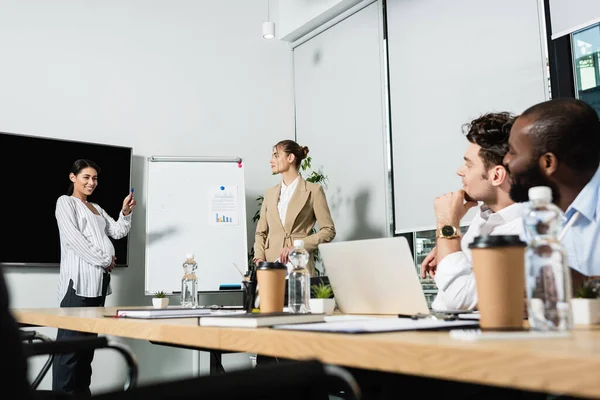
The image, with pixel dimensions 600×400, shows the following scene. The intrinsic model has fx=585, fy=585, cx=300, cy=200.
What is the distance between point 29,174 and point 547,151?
366 centimetres

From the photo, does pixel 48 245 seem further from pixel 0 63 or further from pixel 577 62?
pixel 577 62

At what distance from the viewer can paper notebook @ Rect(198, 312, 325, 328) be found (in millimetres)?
1095

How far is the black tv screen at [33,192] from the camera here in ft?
13.2

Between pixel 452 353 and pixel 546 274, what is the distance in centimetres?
27

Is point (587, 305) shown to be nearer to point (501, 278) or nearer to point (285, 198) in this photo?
point (501, 278)

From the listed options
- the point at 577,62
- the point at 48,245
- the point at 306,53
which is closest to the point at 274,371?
the point at 577,62

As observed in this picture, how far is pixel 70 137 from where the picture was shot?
14.6ft

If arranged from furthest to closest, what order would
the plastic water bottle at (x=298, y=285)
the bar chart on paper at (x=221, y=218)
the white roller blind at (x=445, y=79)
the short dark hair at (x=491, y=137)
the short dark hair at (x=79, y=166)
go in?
the bar chart on paper at (x=221, y=218) < the short dark hair at (x=79, y=166) < the white roller blind at (x=445, y=79) < the short dark hair at (x=491, y=137) < the plastic water bottle at (x=298, y=285)

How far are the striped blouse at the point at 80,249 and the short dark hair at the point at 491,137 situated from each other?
2723mm

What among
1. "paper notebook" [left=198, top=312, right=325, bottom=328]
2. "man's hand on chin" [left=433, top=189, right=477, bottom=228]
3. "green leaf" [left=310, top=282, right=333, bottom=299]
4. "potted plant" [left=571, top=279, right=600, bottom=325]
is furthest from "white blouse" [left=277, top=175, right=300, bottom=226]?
"potted plant" [left=571, top=279, right=600, bottom=325]

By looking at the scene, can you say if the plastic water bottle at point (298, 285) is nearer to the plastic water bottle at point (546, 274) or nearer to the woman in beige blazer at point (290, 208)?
the plastic water bottle at point (546, 274)

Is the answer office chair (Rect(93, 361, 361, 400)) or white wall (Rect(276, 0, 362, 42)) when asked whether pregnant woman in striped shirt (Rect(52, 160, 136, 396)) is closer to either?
white wall (Rect(276, 0, 362, 42))

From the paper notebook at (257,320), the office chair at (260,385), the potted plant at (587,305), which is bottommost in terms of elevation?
the office chair at (260,385)

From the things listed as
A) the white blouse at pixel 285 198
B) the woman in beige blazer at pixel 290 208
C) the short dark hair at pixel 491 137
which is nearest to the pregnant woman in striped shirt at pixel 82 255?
the woman in beige blazer at pixel 290 208
